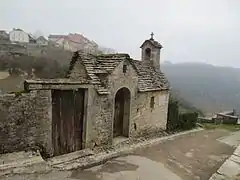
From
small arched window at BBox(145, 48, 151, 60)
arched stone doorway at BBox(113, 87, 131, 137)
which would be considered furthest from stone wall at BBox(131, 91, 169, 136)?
small arched window at BBox(145, 48, 151, 60)

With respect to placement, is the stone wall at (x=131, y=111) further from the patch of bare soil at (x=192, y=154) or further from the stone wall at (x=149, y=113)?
the patch of bare soil at (x=192, y=154)

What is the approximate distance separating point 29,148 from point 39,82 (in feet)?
8.56

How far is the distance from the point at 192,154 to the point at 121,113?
4.30 meters

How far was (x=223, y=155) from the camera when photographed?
1341 centimetres

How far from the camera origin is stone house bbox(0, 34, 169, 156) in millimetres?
9922

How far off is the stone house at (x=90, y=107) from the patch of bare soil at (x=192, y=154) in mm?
1635

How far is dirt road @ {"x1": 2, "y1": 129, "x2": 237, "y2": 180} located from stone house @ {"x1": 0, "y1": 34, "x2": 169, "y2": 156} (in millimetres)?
1533

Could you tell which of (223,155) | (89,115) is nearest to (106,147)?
(89,115)

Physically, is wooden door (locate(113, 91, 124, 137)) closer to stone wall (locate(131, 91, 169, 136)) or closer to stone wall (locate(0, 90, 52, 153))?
stone wall (locate(131, 91, 169, 136))

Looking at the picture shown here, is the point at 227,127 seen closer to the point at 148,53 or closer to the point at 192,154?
the point at 192,154

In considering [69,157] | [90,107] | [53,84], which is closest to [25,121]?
[53,84]

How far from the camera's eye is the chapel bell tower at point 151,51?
1736cm

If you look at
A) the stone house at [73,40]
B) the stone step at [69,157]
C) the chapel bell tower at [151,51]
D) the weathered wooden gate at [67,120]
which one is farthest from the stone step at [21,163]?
the stone house at [73,40]

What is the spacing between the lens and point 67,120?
11469mm
